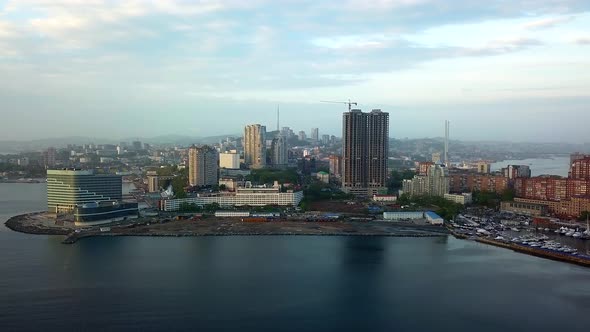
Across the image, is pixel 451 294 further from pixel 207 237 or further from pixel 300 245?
pixel 207 237

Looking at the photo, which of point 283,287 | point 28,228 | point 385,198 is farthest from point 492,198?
point 28,228

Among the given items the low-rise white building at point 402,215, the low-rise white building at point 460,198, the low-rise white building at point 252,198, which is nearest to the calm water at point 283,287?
the low-rise white building at point 402,215

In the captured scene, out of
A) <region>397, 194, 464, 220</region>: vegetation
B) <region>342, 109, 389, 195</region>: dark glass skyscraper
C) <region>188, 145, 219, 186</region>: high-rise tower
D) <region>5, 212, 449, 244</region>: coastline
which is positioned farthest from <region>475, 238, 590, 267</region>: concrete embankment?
<region>188, 145, 219, 186</region>: high-rise tower

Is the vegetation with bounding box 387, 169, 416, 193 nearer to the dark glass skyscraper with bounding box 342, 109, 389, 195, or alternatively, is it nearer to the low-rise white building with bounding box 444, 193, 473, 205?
the dark glass skyscraper with bounding box 342, 109, 389, 195

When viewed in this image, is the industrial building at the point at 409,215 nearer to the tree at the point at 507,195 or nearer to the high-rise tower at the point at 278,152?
the tree at the point at 507,195

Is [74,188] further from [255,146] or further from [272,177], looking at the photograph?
[255,146]

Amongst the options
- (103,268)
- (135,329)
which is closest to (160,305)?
(135,329)
